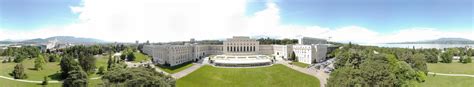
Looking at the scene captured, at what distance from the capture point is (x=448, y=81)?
1870cm

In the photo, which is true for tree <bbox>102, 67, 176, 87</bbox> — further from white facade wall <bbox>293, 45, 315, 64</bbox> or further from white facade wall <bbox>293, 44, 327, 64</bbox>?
white facade wall <bbox>293, 44, 327, 64</bbox>

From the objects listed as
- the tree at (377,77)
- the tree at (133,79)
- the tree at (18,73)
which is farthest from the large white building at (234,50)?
the tree at (377,77)

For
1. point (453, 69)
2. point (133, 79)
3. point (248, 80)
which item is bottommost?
A: point (453, 69)

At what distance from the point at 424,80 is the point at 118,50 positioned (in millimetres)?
52874

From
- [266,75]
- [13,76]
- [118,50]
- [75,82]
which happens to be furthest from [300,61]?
[118,50]

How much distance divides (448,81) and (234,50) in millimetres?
23554

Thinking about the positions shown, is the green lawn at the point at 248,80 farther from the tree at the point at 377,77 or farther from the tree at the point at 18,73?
the tree at the point at 18,73

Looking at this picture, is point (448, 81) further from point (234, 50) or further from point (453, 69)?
point (234, 50)

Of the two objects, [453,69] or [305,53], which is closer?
[453,69]

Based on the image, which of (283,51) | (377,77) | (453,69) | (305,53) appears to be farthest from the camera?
(283,51)

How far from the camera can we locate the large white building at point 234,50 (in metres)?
25.1

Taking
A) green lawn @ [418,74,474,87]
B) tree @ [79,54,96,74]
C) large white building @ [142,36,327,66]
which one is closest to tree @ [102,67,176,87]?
tree @ [79,54,96,74]

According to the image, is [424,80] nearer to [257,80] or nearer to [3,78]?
[257,80]

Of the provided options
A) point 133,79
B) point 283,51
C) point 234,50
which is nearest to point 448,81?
point 283,51
